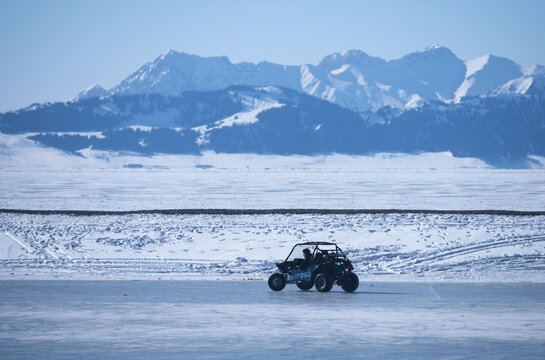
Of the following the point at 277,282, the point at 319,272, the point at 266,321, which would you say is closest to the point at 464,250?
the point at 319,272

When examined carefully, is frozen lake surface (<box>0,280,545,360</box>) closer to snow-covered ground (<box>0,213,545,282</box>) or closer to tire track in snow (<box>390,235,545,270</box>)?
snow-covered ground (<box>0,213,545,282</box>)

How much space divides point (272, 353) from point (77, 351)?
314cm

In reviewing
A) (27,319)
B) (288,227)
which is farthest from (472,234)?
(27,319)

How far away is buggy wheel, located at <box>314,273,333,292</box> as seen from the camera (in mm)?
20500

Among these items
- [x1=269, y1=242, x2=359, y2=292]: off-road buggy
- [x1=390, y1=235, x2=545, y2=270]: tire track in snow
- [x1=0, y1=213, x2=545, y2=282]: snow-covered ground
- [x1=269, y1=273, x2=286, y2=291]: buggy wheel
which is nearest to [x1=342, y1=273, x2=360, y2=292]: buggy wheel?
[x1=269, y1=242, x2=359, y2=292]: off-road buggy

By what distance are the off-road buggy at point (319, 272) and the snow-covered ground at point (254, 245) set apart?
3.53 metres

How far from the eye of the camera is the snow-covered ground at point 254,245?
82.5 ft

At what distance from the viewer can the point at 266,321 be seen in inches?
619

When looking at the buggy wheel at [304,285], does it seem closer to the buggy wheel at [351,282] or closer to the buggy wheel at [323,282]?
the buggy wheel at [323,282]

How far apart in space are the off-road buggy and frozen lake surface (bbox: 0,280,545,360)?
34 cm

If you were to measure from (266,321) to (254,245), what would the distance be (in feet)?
45.0

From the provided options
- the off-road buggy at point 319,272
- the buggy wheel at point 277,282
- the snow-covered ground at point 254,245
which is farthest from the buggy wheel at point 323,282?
the snow-covered ground at point 254,245

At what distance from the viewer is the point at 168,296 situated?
19359 mm

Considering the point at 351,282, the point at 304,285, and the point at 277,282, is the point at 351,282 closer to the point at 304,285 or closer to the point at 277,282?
the point at 304,285
